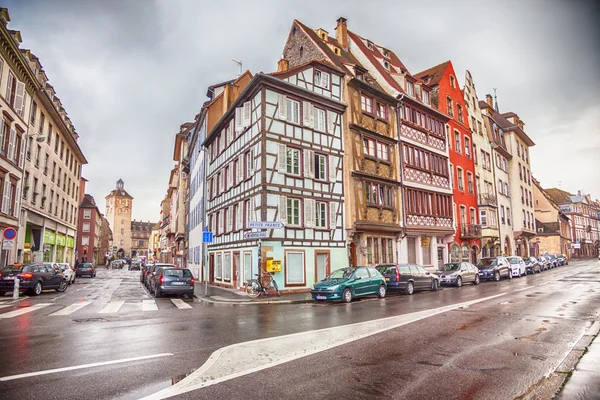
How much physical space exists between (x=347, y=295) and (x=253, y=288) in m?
5.09

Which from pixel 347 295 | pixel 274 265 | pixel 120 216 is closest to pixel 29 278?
pixel 274 265

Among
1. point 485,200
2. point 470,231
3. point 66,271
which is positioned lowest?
point 66,271

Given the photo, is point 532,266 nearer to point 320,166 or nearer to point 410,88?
point 410,88

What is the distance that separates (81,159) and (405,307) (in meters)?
46.6

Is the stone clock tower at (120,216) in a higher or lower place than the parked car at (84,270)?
higher

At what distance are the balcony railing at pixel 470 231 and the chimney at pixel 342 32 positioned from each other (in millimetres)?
17335

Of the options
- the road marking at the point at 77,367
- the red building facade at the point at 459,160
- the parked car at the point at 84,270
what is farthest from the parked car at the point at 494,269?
the parked car at the point at 84,270

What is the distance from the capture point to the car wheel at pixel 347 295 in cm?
1574

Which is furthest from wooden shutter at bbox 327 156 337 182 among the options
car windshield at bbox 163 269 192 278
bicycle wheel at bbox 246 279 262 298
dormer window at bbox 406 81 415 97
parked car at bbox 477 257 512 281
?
parked car at bbox 477 257 512 281

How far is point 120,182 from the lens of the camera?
136 meters

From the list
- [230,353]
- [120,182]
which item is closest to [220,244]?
[230,353]

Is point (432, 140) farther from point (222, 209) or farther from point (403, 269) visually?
point (222, 209)

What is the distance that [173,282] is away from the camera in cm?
1827

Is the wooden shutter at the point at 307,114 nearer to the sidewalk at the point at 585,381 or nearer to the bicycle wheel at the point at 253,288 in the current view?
the bicycle wheel at the point at 253,288
